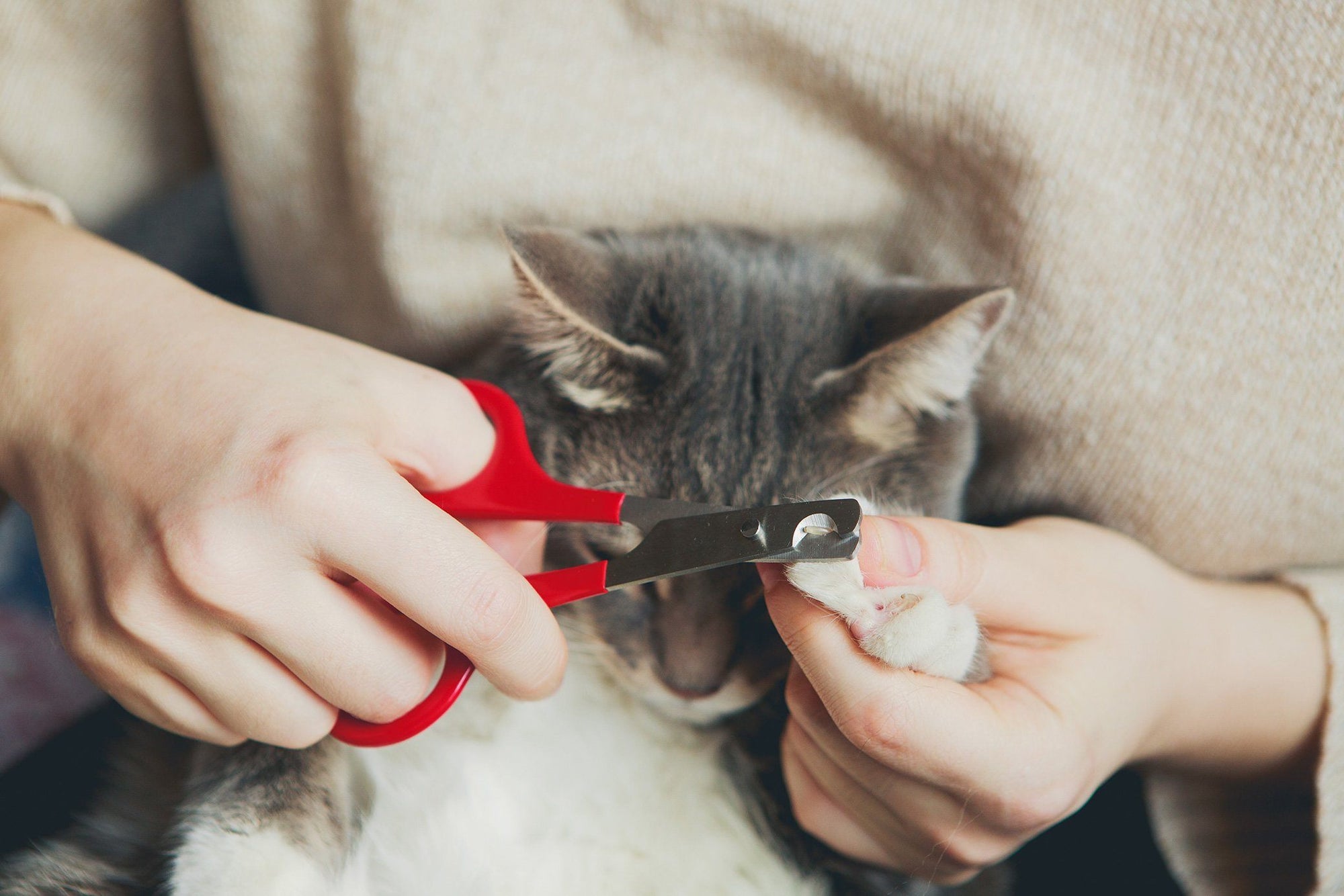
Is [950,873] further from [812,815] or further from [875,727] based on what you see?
[875,727]

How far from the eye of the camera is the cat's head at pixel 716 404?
2.54 ft

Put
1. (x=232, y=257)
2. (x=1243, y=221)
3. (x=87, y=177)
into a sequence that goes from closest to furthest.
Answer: (x=1243, y=221)
(x=87, y=177)
(x=232, y=257)

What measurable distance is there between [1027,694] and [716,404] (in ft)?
1.18

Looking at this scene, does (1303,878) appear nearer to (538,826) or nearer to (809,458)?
(809,458)

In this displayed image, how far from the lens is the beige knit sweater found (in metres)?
0.76

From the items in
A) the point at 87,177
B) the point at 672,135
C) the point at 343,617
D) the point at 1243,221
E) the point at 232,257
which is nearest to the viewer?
the point at 343,617

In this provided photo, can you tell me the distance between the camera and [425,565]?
0.57 m

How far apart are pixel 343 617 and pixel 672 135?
56 cm

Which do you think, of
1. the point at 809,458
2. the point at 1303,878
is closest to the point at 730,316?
the point at 809,458

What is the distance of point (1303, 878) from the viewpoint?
2.72ft

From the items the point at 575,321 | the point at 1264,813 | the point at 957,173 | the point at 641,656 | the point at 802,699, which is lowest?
the point at 1264,813

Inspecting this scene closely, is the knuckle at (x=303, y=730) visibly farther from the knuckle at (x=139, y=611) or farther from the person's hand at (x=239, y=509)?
the knuckle at (x=139, y=611)

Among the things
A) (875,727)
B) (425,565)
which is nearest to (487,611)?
(425,565)

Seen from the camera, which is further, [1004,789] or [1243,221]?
[1243,221]
